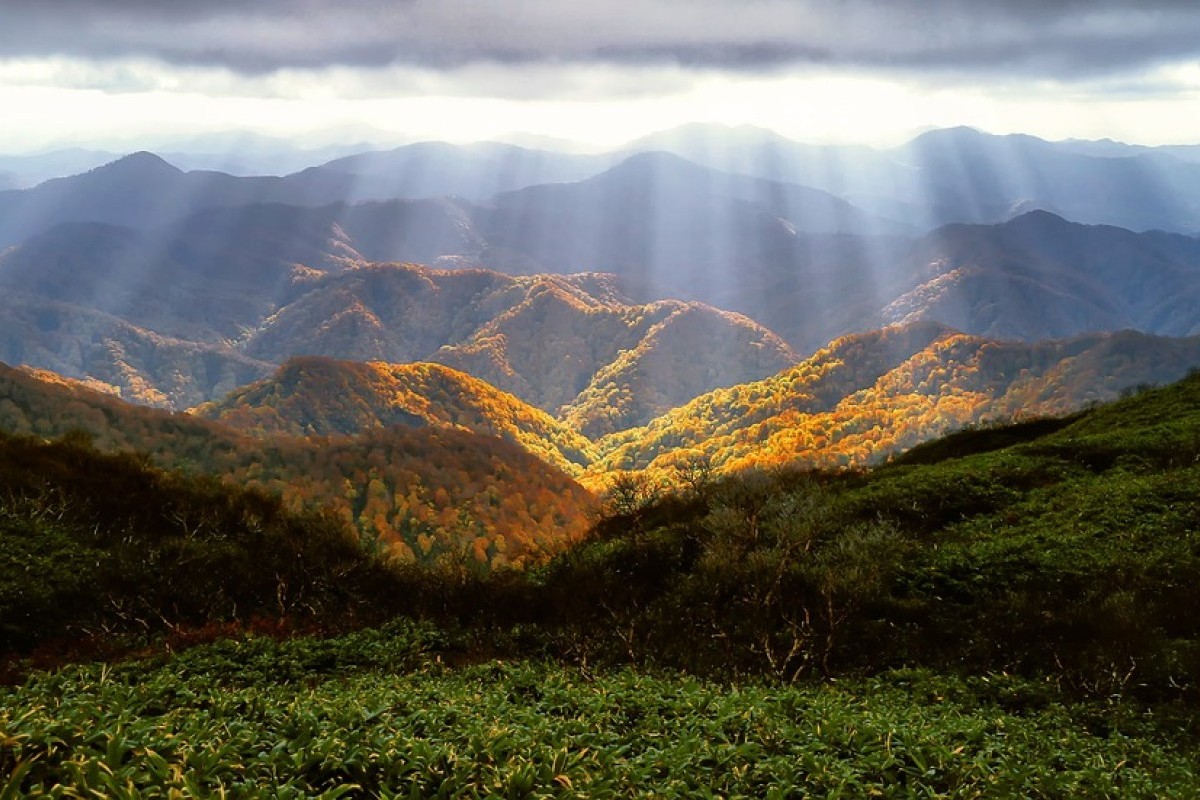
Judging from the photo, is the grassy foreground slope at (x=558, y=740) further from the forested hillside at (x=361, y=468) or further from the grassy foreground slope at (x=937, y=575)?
the forested hillside at (x=361, y=468)

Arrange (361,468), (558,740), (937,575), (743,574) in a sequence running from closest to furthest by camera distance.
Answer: (558,740) → (937,575) → (743,574) → (361,468)

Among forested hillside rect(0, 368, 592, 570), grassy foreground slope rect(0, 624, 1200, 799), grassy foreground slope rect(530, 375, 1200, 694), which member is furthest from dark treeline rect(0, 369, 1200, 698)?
forested hillside rect(0, 368, 592, 570)

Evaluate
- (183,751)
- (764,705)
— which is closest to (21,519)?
(183,751)

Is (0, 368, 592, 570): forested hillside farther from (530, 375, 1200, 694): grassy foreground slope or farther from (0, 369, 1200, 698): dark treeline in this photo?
(530, 375, 1200, 694): grassy foreground slope

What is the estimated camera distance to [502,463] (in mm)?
124500

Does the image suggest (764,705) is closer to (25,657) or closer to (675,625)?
(675,625)

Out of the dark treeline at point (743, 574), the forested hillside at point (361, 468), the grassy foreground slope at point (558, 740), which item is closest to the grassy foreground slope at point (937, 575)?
the dark treeline at point (743, 574)

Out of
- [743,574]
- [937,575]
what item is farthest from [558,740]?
[937,575]

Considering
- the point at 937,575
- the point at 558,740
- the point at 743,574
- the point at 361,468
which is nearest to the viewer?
the point at 558,740

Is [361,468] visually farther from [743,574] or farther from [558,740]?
[558,740]

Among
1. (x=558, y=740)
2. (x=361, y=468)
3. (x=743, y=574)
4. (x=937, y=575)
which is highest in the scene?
(x=558, y=740)

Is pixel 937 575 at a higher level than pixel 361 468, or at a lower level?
higher

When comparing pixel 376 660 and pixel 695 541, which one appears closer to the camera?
pixel 376 660

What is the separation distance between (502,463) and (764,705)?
11354 cm
